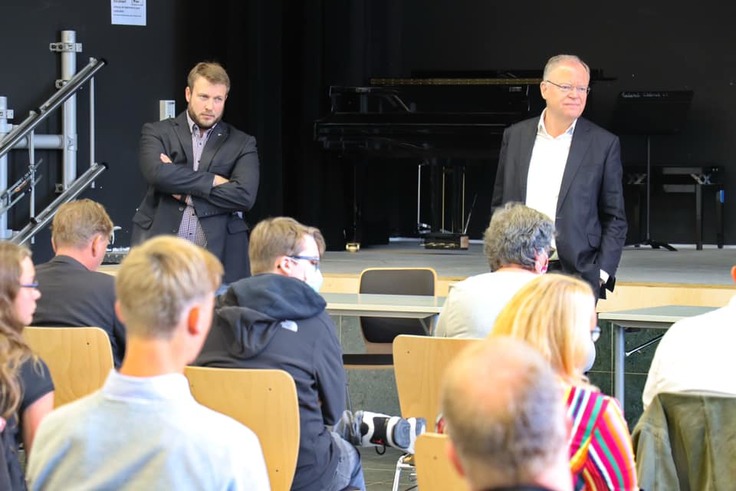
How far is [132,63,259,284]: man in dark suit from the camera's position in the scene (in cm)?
472

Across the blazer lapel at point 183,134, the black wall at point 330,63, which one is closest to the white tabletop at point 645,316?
the blazer lapel at point 183,134

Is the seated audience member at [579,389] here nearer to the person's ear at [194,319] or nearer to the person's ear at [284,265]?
the person's ear at [194,319]

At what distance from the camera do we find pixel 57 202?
7488 mm

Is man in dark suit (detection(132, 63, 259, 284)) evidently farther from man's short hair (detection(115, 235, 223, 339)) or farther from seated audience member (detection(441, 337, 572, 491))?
seated audience member (detection(441, 337, 572, 491))

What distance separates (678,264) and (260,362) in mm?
5365

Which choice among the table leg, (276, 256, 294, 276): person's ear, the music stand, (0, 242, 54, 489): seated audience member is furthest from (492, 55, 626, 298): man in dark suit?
the music stand

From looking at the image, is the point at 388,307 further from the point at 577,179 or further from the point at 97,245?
the point at 97,245

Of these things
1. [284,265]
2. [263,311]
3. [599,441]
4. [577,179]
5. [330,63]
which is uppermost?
[330,63]

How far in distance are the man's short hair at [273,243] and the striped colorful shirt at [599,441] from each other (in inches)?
47.8

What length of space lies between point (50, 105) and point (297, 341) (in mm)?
4904

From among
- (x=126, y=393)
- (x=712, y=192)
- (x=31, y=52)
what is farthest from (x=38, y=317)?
(x=712, y=192)

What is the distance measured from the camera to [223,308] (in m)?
2.96

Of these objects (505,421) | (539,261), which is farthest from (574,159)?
(505,421)

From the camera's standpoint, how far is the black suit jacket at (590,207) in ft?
14.7
